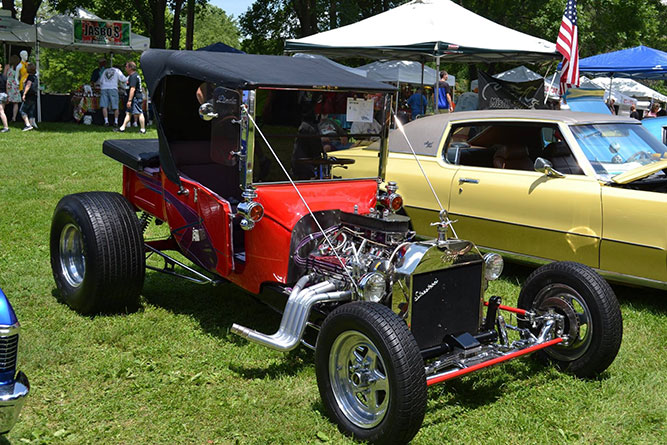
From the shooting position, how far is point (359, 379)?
333 centimetres

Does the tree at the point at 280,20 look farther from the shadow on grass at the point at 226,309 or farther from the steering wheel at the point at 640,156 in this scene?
the shadow on grass at the point at 226,309

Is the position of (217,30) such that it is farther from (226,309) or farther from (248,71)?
(248,71)

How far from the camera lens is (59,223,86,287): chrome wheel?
16.7ft

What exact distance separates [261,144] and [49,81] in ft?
188

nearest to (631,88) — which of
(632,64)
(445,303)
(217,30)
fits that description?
(632,64)

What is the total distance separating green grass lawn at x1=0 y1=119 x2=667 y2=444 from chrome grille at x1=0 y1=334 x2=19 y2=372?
69 cm

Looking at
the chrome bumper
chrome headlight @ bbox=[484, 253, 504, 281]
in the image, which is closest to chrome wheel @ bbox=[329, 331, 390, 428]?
chrome headlight @ bbox=[484, 253, 504, 281]

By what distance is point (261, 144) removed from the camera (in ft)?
13.8

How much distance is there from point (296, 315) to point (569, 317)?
166 centimetres

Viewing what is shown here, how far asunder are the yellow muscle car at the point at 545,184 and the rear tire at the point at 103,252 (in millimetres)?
1621

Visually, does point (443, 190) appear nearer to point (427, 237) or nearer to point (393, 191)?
point (427, 237)

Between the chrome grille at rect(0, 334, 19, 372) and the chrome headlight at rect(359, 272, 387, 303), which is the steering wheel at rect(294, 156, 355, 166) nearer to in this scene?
the chrome headlight at rect(359, 272, 387, 303)


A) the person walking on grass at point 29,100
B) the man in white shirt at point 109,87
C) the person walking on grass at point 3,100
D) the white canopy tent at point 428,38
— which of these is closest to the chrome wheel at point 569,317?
the white canopy tent at point 428,38

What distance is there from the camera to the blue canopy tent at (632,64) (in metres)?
18.1
